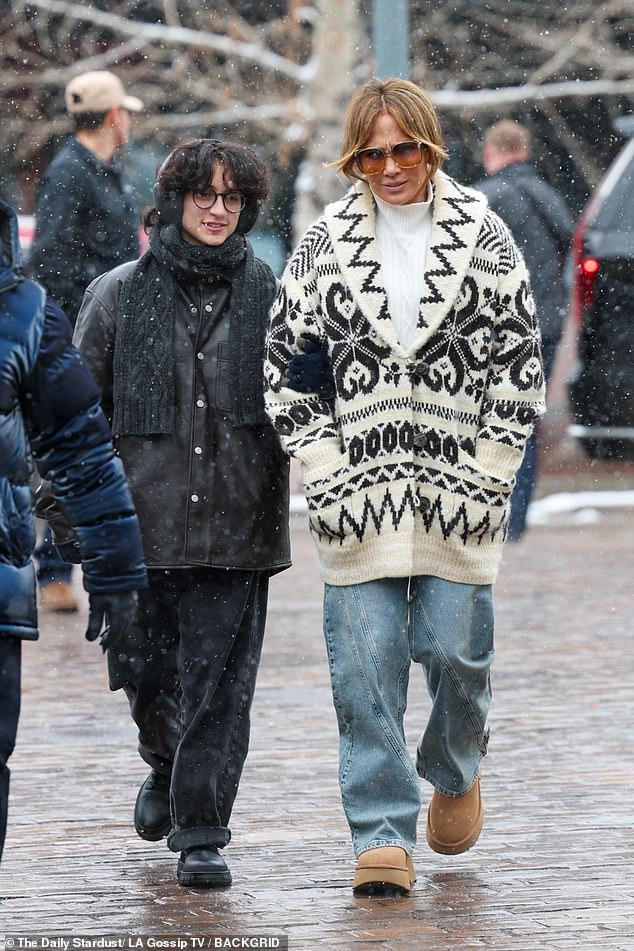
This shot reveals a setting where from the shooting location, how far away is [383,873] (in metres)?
5.11

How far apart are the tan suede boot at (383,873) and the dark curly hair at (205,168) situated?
1671 mm

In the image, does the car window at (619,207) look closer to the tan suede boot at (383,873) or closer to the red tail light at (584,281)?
the red tail light at (584,281)

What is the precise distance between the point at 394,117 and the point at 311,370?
66cm

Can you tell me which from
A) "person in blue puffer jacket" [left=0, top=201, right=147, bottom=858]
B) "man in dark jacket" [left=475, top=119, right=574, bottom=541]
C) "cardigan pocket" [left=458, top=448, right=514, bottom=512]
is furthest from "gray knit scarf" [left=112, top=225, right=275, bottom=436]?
"man in dark jacket" [left=475, top=119, right=574, bottom=541]

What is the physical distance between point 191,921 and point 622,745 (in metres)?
2.41

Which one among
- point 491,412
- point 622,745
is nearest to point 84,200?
point 622,745

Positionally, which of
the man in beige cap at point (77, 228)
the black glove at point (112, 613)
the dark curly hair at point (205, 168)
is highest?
the man in beige cap at point (77, 228)

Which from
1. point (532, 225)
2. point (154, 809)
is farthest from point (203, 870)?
point (532, 225)

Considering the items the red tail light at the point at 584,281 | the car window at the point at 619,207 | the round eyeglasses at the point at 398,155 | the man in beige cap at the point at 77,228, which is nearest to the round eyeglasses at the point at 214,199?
the round eyeglasses at the point at 398,155

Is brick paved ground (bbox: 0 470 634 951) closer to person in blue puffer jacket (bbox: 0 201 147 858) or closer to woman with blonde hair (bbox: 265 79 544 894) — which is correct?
woman with blonde hair (bbox: 265 79 544 894)

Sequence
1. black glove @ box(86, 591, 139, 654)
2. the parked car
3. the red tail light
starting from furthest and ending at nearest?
the red tail light < the parked car < black glove @ box(86, 591, 139, 654)

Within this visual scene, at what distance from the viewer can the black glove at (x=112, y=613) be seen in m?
4.48

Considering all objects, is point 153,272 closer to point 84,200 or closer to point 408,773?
point 408,773

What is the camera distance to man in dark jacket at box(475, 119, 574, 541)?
11.7 meters
